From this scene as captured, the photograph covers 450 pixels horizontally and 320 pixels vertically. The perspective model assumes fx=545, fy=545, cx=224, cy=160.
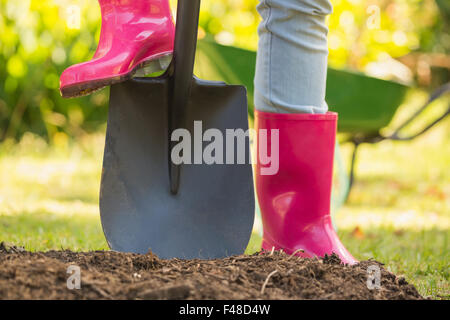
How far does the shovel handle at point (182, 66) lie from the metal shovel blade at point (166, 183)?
16mm

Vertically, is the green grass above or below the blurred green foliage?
below

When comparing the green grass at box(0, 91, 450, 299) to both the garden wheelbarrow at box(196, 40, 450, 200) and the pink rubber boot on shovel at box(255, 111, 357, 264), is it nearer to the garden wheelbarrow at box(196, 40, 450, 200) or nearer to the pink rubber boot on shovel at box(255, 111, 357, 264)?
the pink rubber boot on shovel at box(255, 111, 357, 264)

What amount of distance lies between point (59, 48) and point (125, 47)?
2.65 metres

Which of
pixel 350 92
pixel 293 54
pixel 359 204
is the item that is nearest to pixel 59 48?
pixel 350 92

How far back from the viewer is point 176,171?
4.19ft

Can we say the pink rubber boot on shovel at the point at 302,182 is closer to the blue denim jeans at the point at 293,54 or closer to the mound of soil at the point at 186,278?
the blue denim jeans at the point at 293,54

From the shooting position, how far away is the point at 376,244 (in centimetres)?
184

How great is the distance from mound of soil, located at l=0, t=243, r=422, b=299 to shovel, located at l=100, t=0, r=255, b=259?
0.51ft

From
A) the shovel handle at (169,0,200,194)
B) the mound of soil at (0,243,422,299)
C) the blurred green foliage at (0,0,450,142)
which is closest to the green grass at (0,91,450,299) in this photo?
the blurred green foliage at (0,0,450,142)

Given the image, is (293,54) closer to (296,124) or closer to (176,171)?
(296,124)

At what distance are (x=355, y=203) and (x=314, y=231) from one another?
4.96 ft

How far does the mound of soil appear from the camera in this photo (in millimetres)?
863

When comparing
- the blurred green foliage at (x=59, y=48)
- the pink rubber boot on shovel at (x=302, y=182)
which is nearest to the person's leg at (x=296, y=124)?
the pink rubber boot on shovel at (x=302, y=182)
